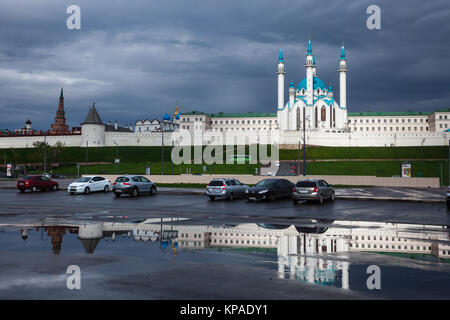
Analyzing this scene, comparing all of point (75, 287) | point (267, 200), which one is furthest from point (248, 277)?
point (267, 200)

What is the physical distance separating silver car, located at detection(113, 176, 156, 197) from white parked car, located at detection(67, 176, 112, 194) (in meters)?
3.77

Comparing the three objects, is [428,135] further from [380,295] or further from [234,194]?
[380,295]

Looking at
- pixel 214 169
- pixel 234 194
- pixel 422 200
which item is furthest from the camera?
pixel 214 169

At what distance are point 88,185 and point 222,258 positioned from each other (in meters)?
26.1

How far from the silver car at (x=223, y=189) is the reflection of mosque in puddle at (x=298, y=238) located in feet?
37.4

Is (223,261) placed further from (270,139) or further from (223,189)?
(270,139)

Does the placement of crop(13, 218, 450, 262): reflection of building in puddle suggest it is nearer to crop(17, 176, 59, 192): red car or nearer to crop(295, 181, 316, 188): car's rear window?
crop(295, 181, 316, 188): car's rear window

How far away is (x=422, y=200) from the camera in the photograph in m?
26.4

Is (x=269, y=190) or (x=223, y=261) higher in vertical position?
(x=269, y=190)

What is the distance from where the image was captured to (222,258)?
9172 millimetres

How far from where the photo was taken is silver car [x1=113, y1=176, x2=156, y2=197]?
1173 inches

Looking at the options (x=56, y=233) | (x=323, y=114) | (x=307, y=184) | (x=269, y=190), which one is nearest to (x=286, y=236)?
(x=56, y=233)

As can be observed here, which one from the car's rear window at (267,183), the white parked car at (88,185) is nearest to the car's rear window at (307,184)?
the car's rear window at (267,183)
